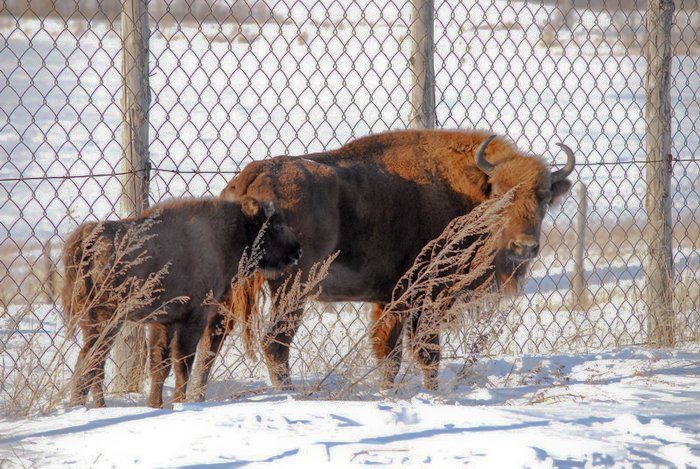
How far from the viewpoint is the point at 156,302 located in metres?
4.72

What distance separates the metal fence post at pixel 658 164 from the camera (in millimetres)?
7070

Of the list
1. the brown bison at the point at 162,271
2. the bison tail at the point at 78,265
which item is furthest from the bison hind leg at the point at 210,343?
the bison tail at the point at 78,265

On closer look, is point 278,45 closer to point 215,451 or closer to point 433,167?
point 433,167

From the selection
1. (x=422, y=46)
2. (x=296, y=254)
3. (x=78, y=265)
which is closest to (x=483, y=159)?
(x=422, y=46)

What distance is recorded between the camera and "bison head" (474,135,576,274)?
19.1ft

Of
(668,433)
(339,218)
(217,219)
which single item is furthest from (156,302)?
(668,433)

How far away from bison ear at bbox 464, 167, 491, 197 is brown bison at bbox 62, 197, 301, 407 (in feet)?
4.58

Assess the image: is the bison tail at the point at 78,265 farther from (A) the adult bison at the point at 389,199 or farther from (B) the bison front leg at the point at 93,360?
(A) the adult bison at the point at 389,199

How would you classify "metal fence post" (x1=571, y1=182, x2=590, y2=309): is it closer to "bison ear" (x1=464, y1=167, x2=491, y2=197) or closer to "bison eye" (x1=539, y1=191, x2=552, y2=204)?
"bison eye" (x1=539, y1=191, x2=552, y2=204)

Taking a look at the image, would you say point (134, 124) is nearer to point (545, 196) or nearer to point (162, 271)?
point (162, 271)

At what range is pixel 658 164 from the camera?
7.11 m

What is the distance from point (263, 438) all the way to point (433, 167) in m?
3.29

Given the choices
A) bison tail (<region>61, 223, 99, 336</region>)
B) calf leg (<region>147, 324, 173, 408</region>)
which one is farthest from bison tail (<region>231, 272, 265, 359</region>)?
bison tail (<region>61, 223, 99, 336</region>)

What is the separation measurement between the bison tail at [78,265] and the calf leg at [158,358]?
0.55 metres
